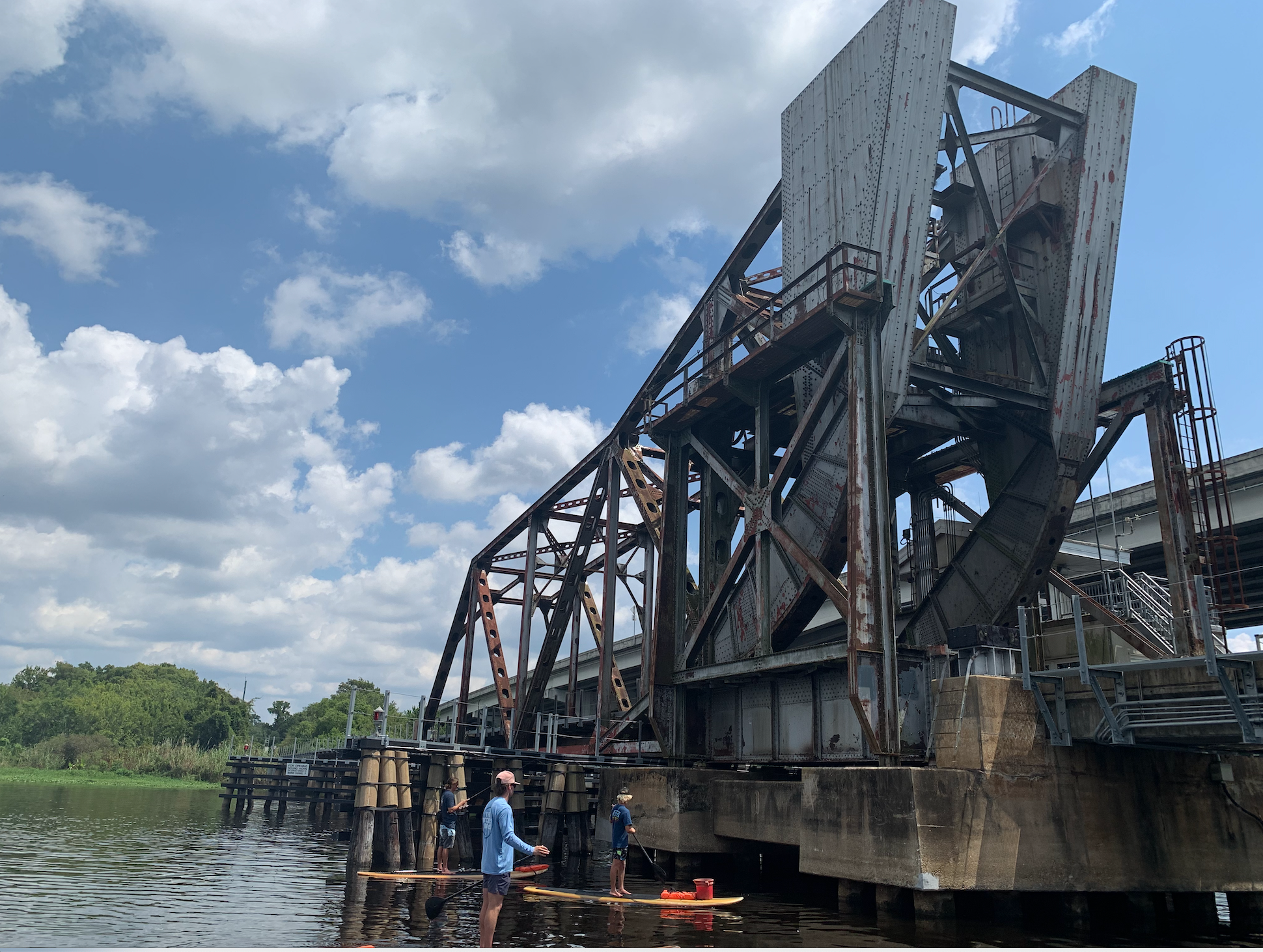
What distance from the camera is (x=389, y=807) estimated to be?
2183cm

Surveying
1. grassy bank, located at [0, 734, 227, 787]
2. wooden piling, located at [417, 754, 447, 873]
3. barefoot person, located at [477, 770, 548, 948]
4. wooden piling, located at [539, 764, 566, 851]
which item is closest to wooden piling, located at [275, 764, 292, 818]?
wooden piling, located at [417, 754, 447, 873]

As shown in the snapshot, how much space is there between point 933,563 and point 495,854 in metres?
19.2

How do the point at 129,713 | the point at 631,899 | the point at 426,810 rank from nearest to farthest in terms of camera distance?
the point at 631,899, the point at 426,810, the point at 129,713

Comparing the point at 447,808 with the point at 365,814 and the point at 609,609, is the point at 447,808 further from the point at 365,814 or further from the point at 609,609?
the point at 609,609

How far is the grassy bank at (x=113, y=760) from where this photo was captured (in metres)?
77.8

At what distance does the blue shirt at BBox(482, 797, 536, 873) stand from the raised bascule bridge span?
695cm

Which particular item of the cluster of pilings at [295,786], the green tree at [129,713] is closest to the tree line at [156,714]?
the green tree at [129,713]

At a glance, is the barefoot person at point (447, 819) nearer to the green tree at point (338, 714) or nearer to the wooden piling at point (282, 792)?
the wooden piling at point (282, 792)

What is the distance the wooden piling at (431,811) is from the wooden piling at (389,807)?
869mm

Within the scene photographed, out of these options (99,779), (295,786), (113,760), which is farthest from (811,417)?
(113,760)

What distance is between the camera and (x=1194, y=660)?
12.8 m

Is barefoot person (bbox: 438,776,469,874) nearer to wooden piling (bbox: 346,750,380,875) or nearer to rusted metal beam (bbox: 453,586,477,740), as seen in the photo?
wooden piling (bbox: 346,750,380,875)

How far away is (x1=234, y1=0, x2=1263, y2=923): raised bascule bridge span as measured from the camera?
46.0ft

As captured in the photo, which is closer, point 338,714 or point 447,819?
point 447,819
